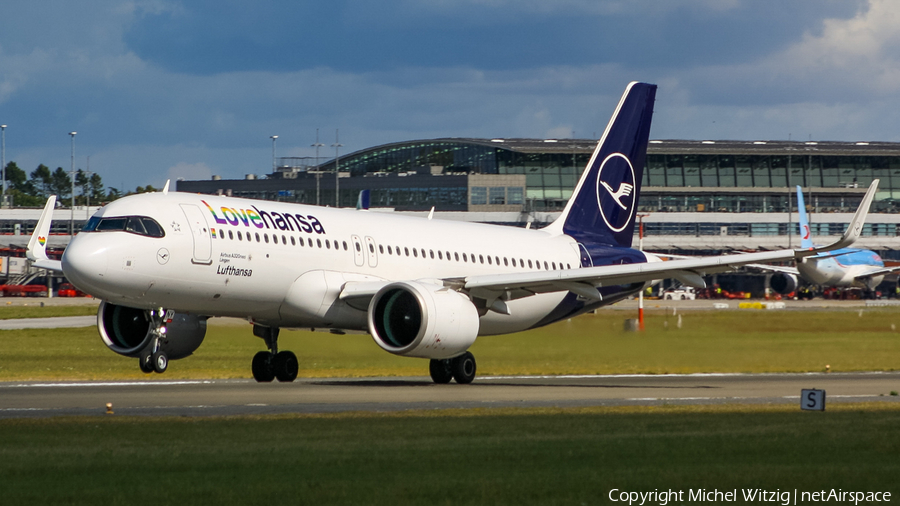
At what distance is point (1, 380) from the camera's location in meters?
33.0

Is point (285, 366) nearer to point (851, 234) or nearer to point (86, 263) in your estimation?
point (86, 263)

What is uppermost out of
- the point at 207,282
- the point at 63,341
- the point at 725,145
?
the point at 725,145

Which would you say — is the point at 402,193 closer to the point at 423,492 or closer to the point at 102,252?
the point at 102,252

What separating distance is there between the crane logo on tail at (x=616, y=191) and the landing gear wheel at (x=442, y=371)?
10089 millimetres

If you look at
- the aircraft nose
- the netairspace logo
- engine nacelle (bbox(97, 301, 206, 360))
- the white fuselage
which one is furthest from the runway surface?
the netairspace logo

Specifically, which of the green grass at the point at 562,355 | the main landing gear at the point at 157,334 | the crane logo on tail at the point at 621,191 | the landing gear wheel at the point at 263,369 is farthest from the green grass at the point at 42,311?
the main landing gear at the point at 157,334

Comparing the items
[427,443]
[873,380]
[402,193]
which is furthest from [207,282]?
[402,193]

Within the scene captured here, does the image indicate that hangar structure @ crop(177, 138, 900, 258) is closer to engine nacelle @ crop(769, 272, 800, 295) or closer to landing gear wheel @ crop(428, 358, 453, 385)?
engine nacelle @ crop(769, 272, 800, 295)

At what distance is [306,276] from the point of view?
29.1 metres

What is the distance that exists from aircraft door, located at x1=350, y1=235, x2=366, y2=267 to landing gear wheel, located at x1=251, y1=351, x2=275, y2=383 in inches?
147

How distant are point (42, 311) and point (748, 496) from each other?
237 ft

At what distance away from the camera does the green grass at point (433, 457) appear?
1245 cm

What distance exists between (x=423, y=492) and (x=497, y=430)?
6460 millimetres

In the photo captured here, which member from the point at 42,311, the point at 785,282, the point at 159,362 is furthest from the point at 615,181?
the point at 785,282
